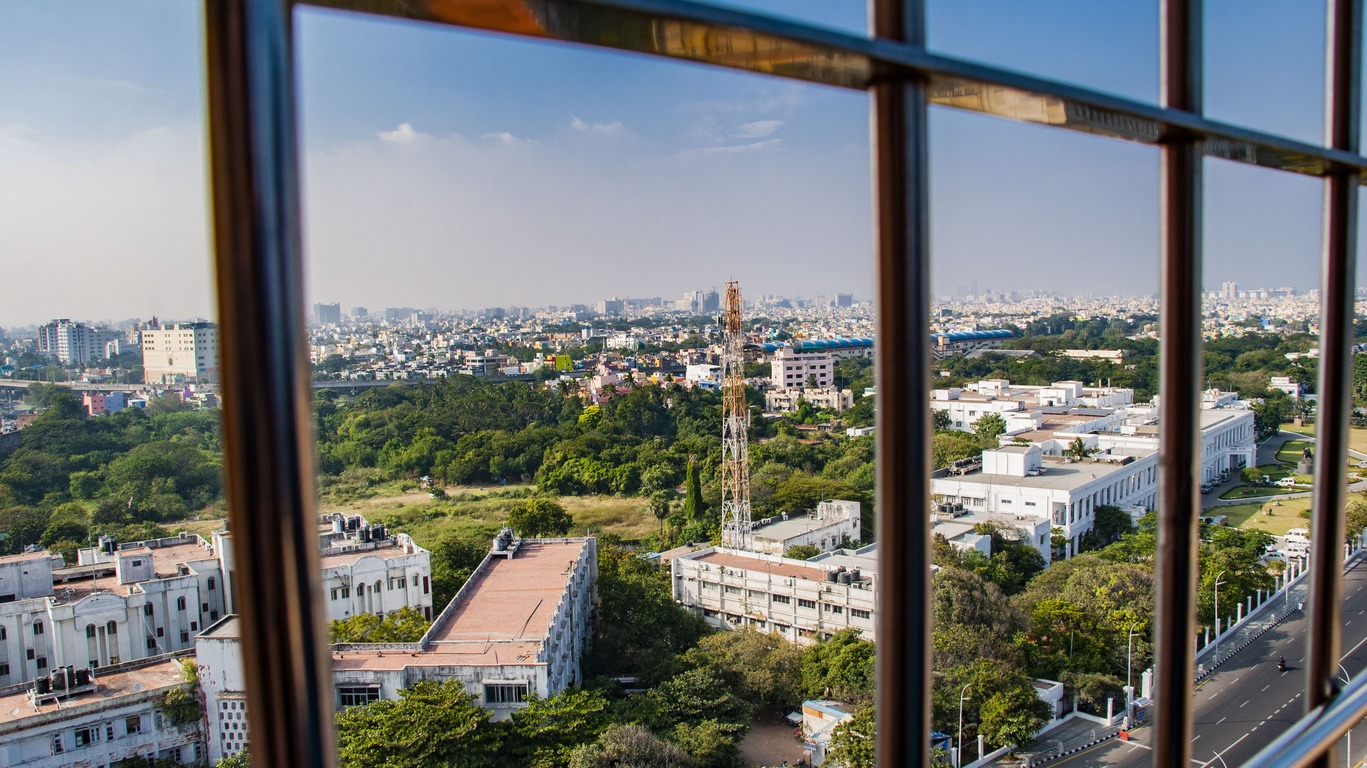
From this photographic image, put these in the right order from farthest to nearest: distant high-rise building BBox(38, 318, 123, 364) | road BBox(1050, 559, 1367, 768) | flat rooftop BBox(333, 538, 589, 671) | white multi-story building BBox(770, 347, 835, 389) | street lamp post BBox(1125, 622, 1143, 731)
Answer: white multi-story building BBox(770, 347, 835, 389)
distant high-rise building BBox(38, 318, 123, 364)
street lamp post BBox(1125, 622, 1143, 731)
flat rooftop BBox(333, 538, 589, 671)
road BBox(1050, 559, 1367, 768)

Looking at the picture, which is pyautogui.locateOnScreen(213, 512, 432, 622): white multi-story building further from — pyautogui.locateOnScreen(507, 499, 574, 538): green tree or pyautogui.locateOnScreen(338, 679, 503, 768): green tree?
pyautogui.locateOnScreen(507, 499, 574, 538): green tree

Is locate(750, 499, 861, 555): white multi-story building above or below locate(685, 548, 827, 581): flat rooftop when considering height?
below

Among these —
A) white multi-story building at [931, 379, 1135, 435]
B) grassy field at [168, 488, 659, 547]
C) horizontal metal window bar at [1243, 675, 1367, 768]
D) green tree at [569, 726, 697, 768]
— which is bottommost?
green tree at [569, 726, 697, 768]

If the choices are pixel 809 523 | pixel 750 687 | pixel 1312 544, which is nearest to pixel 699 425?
pixel 809 523

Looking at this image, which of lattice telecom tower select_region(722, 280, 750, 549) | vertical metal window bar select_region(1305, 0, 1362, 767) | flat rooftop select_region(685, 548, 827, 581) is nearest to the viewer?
A: vertical metal window bar select_region(1305, 0, 1362, 767)

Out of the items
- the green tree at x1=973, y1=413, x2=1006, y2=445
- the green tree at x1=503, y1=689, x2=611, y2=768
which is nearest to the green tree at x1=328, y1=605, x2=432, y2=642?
the green tree at x1=503, y1=689, x2=611, y2=768

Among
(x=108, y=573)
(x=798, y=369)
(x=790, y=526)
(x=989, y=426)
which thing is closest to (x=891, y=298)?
(x=108, y=573)
